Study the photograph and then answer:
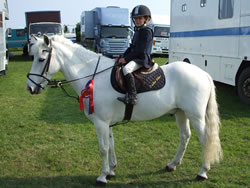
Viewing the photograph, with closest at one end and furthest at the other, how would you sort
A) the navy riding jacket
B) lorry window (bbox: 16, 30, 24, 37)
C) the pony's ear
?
the pony's ear < the navy riding jacket < lorry window (bbox: 16, 30, 24, 37)

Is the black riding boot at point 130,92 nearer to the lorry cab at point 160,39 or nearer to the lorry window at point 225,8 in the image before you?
the lorry window at point 225,8

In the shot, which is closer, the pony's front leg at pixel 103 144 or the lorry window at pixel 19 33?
the pony's front leg at pixel 103 144

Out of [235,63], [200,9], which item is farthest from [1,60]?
[235,63]

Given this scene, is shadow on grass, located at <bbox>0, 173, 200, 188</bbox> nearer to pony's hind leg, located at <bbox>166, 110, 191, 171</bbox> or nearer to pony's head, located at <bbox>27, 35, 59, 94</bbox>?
pony's hind leg, located at <bbox>166, 110, 191, 171</bbox>

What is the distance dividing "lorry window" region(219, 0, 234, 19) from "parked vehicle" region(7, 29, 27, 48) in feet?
80.9

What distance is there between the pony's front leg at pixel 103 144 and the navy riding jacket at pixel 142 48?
3.04 feet

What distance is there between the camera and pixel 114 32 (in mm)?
20484

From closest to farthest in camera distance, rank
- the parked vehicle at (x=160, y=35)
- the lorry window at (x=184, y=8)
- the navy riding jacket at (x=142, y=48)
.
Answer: the navy riding jacket at (x=142, y=48) → the lorry window at (x=184, y=8) → the parked vehicle at (x=160, y=35)

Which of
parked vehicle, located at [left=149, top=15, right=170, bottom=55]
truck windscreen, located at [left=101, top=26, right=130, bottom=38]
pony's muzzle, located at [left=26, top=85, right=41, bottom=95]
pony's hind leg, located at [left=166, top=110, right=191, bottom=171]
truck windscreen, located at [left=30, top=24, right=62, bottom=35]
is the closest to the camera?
pony's muzzle, located at [left=26, top=85, right=41, bottom=95]

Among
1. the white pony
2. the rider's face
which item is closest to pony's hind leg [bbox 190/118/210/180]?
the white pony

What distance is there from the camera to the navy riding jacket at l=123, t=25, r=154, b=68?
3.47 meters

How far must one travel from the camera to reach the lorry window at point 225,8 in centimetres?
776

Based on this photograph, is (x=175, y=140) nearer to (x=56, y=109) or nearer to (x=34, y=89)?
(x=34, y=89)

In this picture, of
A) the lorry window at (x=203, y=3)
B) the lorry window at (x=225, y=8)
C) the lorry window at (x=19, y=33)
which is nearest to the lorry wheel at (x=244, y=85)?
the lorry window at (x=225, y=8)
